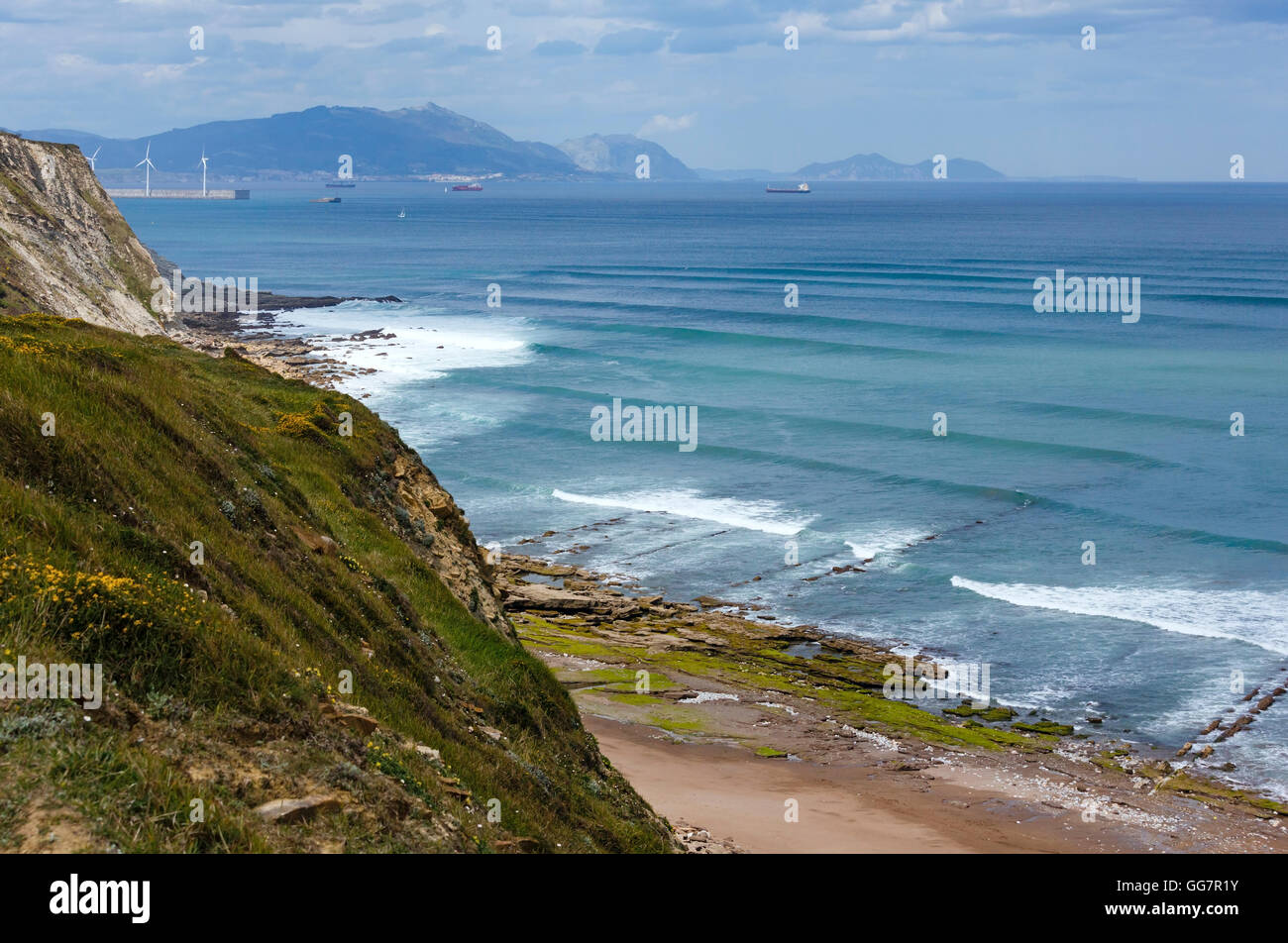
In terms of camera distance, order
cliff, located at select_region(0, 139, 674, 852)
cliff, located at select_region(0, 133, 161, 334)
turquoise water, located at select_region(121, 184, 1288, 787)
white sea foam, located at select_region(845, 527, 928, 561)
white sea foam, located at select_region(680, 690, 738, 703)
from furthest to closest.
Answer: cliff, located at select_region(0, 133, 161, 334)
white sea foam, located at select_region(845, 527, 928, 561)
turquoise water, located at select_region(121, 184, 1288, 787)
white sea foam, located at select_region(680, 690, 738, 703)
cliff, located at select_region(0, 139, 674, 852)

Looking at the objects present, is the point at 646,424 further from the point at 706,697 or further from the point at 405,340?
the point at 706,697

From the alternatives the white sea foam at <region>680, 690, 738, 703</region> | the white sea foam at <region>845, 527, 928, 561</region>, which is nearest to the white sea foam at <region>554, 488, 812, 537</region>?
the white sea foam at <region>845, 527, 928, 561</region>

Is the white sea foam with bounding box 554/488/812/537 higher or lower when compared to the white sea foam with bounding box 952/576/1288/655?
higher

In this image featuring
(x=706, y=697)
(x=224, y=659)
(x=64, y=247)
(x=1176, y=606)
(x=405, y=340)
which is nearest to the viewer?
(x=224, y=659)

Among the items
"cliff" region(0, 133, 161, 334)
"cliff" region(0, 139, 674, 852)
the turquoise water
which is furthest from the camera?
"cliff" region(0, 133, 161, 334)

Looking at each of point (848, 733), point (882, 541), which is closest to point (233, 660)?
point (848, 733)

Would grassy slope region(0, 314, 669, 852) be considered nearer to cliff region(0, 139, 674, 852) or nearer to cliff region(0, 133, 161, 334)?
cliff region(0, 139, 674, 852)

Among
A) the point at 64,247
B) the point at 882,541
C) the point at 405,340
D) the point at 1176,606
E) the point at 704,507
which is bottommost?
the point at 1176,606
